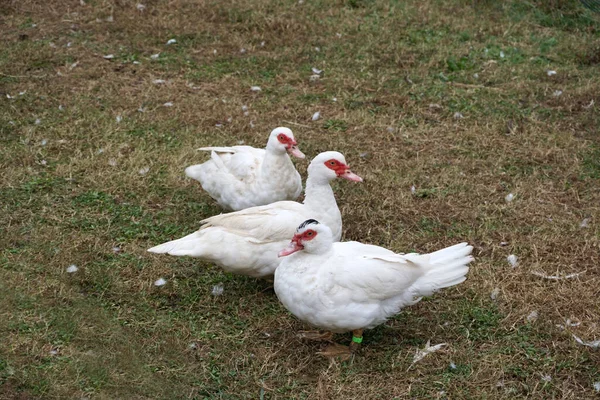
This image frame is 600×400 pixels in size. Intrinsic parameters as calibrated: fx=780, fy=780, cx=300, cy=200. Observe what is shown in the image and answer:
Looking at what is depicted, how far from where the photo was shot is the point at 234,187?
5.50m

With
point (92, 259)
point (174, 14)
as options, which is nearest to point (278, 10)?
point (174, 14)

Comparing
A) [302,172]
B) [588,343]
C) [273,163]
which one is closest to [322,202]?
[273,163]

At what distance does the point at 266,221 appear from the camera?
481 centimetres

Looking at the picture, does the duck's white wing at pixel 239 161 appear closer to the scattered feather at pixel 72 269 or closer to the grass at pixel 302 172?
the grass at pixel 302 172

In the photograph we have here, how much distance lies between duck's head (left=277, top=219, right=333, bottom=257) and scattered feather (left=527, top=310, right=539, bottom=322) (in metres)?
1.30

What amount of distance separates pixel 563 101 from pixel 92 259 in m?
4.65

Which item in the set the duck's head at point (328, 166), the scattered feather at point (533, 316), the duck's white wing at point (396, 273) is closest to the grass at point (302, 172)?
the scattered feather at point (533, 316)

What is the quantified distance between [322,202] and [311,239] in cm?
68

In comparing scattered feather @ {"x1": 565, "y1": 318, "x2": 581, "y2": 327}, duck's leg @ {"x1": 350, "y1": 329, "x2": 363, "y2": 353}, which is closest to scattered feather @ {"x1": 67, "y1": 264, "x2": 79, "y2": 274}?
duck's leg @ {"x1": 350, "y1": 329, "x2": 363, "y2": 353}

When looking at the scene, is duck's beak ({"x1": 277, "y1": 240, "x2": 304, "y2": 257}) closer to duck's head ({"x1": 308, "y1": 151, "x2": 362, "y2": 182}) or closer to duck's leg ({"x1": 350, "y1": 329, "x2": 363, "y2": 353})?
duck's leg ({"x1": 350, "y1": 329, "x2": 363, "y2": 353})

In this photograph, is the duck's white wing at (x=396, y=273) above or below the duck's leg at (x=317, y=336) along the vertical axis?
above

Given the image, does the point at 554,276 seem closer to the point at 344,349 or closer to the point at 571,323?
the point at 571,323

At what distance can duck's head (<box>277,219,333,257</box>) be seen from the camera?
4309mm

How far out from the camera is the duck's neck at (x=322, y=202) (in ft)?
16.3
